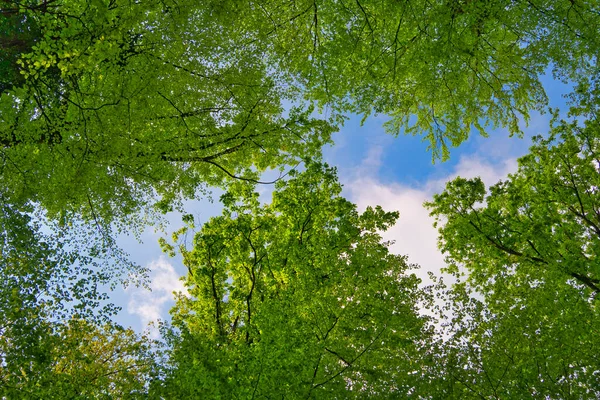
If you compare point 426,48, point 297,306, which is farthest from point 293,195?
point 426,48

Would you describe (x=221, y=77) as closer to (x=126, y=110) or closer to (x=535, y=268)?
(x=126, y=110)

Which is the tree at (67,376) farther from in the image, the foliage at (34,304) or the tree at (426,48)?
the tree at (426,48)

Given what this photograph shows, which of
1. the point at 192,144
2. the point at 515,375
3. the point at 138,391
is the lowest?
the point at 138,391

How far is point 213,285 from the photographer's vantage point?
12.9 meters

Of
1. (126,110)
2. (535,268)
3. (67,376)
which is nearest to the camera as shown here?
(126,110)

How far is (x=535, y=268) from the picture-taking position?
13023 millimetres

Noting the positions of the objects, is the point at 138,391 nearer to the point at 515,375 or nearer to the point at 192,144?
the point at 192,144

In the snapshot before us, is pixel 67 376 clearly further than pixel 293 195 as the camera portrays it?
No

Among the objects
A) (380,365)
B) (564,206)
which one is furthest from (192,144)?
(564,206)

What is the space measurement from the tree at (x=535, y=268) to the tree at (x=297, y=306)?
206 cm

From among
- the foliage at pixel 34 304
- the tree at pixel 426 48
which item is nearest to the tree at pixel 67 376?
the foliage at pixel 34 304

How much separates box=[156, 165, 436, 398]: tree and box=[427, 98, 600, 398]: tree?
206cm

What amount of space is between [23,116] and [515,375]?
45.7 feet

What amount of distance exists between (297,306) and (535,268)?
27.2 feet
